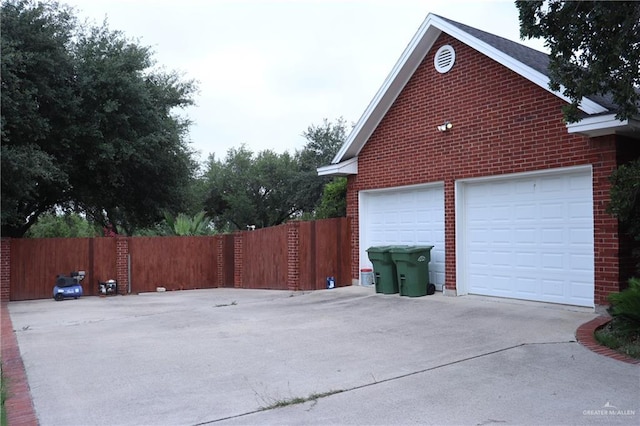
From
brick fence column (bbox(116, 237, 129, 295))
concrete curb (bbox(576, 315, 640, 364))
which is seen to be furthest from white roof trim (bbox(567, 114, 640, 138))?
brick fence column (bbox(116, 237, 129, 295))

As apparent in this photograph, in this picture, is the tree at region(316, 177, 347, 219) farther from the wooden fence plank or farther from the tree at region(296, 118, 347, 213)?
the tree at region(296, 118, 347, 213)

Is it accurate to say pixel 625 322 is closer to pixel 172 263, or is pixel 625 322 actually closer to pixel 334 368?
pixel 334 368

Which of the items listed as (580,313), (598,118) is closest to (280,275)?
(580,313)

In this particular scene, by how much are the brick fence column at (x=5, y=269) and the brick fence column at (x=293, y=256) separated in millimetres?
8046

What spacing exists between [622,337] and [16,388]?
767 cm

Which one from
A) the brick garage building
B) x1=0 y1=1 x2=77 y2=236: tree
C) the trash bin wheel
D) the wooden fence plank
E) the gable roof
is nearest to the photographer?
the brick garage building

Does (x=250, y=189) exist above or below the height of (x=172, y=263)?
above

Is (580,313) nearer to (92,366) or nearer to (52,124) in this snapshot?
(92,366)

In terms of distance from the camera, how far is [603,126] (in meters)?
8.92

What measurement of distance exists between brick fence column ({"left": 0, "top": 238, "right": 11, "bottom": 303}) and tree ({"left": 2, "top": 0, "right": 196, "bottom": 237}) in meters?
0.71

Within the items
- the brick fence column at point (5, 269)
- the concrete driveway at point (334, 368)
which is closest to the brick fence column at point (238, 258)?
the brick fence column at point (5, 269)

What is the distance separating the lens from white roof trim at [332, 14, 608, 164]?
10.7 m

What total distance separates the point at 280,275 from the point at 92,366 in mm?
8580

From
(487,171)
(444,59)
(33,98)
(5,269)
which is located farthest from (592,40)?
(5,269)
